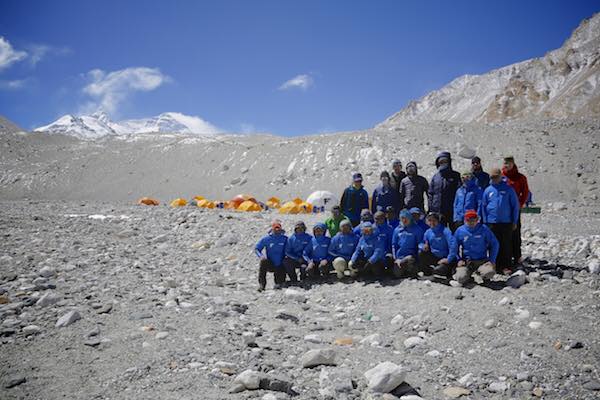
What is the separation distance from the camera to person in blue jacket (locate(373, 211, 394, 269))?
833cm

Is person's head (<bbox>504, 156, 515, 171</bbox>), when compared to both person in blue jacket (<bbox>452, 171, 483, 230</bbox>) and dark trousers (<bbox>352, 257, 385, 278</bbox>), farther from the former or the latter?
dark trousers (<bbox>352, 257, 385, 278</bbox>)

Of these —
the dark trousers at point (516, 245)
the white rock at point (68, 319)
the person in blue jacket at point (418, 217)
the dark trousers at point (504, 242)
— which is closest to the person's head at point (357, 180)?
the person in blue jacket at point (418, 217)

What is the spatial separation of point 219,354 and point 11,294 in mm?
4654

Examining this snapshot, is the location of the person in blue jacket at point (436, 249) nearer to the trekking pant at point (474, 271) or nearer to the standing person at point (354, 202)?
the trekking pant at point (474, 271)

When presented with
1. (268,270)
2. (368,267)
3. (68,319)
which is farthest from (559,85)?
(68,319)

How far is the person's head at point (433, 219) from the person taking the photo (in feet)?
25.5

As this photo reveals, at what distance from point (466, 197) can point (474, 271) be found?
1.39m

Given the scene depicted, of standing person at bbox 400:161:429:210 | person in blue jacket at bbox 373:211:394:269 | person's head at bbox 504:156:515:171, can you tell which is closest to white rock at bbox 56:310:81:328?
person in blue jacket at bbox 373:211:394:269

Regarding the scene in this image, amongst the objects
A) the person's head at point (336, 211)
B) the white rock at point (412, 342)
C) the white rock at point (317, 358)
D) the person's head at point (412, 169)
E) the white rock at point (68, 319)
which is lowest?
the white rock at point (412, 342)

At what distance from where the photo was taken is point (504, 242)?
24.8ft

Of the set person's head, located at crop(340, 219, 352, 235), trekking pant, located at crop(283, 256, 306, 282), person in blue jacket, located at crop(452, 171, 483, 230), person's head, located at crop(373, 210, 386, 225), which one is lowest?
trekking pant, located at crop(283, 256, 306, 282)

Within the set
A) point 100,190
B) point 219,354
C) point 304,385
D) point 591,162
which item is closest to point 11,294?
point 219,354

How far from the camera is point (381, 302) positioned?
724cm

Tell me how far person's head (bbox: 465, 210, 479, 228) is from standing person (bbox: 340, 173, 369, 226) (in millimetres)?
2709
